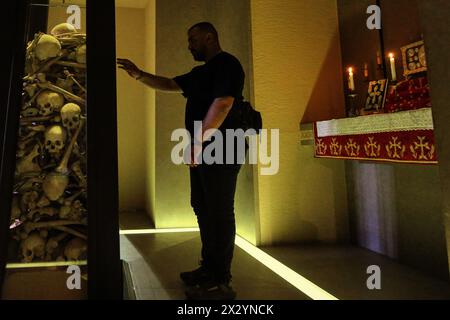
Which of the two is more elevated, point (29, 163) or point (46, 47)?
point (46, 47)

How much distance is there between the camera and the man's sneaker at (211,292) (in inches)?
61.8

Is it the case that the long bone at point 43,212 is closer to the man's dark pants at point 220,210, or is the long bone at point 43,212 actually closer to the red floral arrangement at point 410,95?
the man's dark pants at point 220,210

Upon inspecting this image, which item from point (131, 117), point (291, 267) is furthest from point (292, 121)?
point (131, 117)

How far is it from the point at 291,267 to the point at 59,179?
1380mm

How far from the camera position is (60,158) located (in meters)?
1.56

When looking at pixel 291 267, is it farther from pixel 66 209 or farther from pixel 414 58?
pixel 414 58

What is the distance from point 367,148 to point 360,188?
69cm

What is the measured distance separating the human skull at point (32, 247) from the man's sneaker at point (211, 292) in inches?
26.5

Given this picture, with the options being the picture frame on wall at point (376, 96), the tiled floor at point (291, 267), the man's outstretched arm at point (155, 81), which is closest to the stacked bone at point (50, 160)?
the man's outstretched arm at point (155, 81)

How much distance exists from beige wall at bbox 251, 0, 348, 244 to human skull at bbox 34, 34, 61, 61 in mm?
1461

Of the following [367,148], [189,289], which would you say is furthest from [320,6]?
[189,289]

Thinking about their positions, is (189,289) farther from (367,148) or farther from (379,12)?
(379,12)

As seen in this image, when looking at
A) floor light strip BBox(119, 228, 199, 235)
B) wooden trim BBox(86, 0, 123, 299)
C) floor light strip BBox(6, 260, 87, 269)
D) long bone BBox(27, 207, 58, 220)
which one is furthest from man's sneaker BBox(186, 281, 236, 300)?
floor light strip BBox(119, 228, 199, 235)

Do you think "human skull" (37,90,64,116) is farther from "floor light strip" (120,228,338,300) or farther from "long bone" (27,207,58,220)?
"floor light strip" (120,228,338,300)
